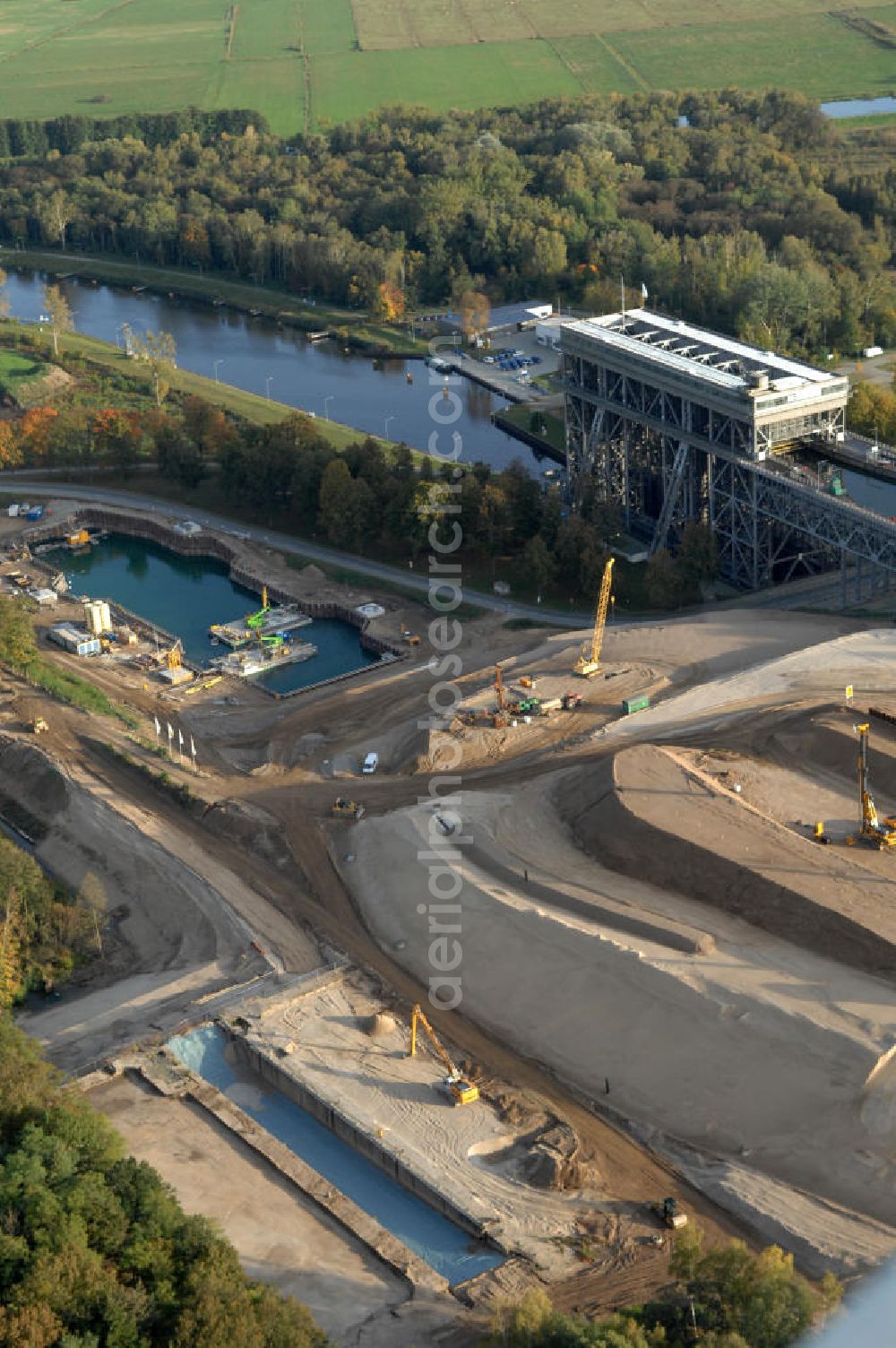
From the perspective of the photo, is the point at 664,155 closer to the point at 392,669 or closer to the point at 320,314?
the point at 320,314

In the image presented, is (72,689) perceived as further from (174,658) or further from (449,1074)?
(449,1074)

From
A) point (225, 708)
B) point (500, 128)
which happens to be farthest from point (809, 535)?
point (500, 128)

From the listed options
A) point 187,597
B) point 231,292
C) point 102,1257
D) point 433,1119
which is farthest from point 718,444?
point 231,292

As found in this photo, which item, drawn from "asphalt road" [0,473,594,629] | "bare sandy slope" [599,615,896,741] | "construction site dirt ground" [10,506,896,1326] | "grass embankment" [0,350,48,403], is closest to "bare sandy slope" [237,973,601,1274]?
"construction site dirt ground" [10,506,896,1326]

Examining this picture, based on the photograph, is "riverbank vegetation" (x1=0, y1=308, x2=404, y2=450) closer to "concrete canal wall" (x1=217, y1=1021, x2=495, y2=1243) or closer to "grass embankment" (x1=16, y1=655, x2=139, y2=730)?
"grass embankment" (x1=16, y1=655, x2=139, y2=730)

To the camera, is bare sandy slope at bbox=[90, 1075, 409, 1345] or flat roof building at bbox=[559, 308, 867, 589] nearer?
bare sandy slope at bbox=[90, 1075, 409, 1345]

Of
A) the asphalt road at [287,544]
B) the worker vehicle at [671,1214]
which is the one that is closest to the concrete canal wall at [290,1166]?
the worker vehicle at [671,1214]
